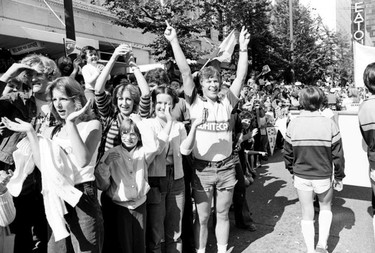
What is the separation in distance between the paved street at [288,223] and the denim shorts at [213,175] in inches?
34.8

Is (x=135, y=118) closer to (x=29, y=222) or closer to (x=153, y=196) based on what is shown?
(x=153, y=196)

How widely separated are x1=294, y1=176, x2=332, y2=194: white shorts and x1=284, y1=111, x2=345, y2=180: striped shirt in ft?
0.13

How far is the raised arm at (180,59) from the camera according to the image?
3.10m

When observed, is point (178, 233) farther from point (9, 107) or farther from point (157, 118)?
point (9, 107)

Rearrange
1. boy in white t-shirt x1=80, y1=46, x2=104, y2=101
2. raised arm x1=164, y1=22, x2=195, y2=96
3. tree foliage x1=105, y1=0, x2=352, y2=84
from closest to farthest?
raised arm x1=164, y1=22, x2=195, y2=96
boy in white t-shirt x1=80, y1=46, x2=104, y2=101
tree foliage x1=105, y1=0, x2=352, y2=84

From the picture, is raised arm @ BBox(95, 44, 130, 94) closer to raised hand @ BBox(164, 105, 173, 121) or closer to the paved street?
raised hand @ BBox(164, 105, 173, 121)

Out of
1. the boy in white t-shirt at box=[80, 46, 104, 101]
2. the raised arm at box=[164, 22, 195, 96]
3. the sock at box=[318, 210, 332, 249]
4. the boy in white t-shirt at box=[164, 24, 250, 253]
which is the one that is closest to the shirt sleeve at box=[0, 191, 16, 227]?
the boy in white t-shirt at box=[80, 46, 104, 101]

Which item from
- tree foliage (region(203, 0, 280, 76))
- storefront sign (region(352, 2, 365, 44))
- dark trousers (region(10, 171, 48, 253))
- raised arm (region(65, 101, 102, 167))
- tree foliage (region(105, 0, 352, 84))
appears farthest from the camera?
storefront sign (region(352, 2, 365, 44))

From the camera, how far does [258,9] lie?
58.6 ft

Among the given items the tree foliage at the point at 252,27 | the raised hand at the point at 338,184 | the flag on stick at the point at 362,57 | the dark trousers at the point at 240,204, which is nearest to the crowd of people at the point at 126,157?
the raised hand at the point at 338,184

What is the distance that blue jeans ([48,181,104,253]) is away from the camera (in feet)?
7.47

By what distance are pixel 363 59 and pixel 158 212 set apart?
17.0 feet

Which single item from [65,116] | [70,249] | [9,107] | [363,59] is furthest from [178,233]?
[363,59]

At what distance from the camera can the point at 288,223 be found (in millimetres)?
4418
